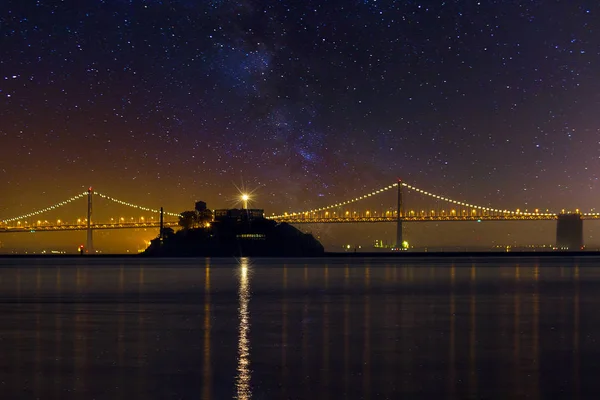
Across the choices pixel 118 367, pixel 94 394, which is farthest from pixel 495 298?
pixel 94 394

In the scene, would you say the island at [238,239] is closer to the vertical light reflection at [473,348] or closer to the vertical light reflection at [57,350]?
Answer: the vertical light reflection at [57,350]

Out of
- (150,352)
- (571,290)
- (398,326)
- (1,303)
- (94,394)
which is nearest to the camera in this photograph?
(94,394)

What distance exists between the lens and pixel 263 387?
1384cm

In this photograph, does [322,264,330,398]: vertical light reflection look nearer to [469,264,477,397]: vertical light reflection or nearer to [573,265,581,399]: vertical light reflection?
[469,264,477,397]: vertical light reflection

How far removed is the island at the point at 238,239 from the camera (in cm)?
14525

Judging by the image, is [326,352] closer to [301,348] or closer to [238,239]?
[301,348]

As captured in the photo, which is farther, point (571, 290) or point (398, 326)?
point (571, 290)

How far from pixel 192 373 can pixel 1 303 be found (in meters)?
20.5

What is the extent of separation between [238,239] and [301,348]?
127 meters

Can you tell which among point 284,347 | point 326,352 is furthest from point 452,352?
point 284,347

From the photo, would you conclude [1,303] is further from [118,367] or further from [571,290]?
[571,290]

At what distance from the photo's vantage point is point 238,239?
145750 mm

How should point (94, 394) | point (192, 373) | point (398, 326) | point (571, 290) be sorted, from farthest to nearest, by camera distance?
point (571, 290) < point (398, 326) < point (192, 373) < point (94, 394)

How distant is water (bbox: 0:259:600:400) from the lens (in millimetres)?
13773
